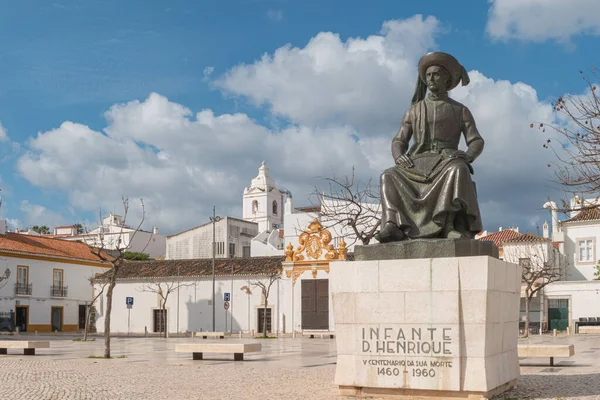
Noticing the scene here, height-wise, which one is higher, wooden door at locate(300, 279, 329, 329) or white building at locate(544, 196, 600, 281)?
white building at locate(544, 196, 600, 281)

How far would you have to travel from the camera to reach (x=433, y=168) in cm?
827

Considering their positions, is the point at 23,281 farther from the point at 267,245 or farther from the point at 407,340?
the point at 407,340

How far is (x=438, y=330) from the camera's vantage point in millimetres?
7613

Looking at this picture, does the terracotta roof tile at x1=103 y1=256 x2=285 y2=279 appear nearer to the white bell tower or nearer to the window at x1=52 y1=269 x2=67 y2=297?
the window at x1=52 y1=269 x2=67 y2=297

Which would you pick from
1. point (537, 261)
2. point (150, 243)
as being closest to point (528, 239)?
point (537, 261)

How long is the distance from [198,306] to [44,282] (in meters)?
9.79

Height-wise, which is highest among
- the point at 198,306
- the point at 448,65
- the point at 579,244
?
the point at 448,65

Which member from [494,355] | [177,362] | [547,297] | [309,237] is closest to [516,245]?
[547,297]

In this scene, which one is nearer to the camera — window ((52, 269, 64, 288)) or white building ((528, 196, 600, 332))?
white building ((528, 196, 600, 332))

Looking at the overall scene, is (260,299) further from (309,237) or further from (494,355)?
(494,355)

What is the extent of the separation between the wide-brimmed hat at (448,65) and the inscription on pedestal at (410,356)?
3024 millimetres

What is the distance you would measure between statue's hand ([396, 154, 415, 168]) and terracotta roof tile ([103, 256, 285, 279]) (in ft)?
90.8

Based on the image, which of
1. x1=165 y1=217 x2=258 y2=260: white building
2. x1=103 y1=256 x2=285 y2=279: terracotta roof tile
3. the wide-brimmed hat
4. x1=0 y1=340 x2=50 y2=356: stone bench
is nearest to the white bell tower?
x1=165 y1=217 x2=258 y2=260: white building

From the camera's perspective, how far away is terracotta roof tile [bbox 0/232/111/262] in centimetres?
4012
